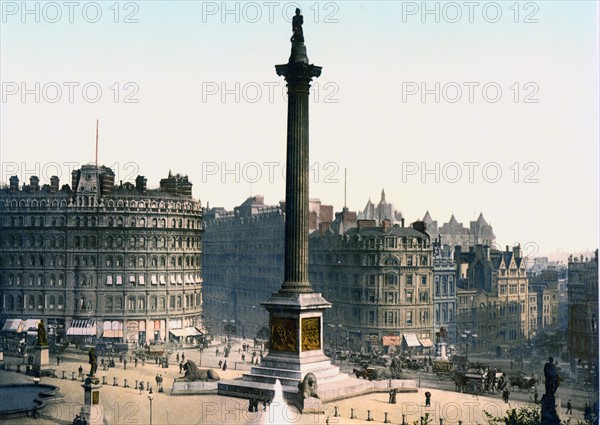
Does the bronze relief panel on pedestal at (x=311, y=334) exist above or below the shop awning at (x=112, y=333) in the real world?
above

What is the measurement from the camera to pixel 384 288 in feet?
250

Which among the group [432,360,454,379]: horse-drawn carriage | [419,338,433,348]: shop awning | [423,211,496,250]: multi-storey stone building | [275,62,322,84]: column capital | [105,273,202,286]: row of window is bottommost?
[432,360,454,379]: horse-drawn carriage

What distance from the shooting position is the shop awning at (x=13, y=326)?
75.7m

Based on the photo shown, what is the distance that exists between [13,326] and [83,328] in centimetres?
625

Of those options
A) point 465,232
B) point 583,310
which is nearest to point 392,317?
point 583,310

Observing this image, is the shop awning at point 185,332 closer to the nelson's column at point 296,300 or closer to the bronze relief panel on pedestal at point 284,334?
the nelson's column at point 296,300

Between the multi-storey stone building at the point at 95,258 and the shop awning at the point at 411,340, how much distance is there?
62.5 ft

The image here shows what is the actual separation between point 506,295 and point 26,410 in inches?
2409

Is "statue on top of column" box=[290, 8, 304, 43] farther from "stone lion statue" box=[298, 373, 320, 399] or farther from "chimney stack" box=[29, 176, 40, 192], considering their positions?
"chimney stack" box=[29, 176, 40, 192]

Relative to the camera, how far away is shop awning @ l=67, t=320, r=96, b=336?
74875mm

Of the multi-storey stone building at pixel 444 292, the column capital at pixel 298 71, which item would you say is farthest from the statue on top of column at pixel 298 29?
the multi-storey stone building at pixel 444 292

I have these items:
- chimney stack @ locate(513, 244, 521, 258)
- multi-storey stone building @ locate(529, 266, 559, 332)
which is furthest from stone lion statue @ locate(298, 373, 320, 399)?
multi-storey stone building @ locate(529, 266, 559, 332)

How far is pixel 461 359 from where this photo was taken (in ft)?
220

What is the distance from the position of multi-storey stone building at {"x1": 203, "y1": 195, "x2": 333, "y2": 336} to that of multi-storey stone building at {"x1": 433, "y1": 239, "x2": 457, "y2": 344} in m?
12.0
